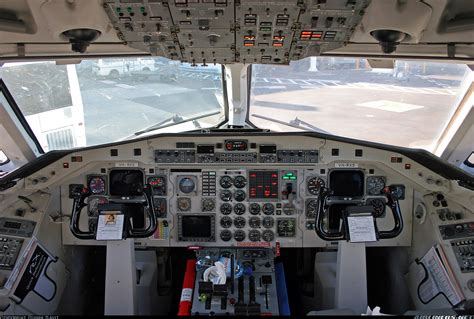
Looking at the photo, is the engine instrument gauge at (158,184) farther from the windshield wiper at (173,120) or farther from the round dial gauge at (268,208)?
the windshield wiper at (173,120)

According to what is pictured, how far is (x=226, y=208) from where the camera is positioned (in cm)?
367

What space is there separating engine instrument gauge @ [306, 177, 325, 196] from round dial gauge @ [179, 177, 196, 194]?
0.94m

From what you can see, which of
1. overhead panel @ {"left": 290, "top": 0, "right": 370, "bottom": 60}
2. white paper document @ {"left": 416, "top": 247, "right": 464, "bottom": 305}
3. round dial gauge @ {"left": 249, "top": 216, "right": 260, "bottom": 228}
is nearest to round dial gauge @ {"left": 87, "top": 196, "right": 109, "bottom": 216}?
round dial gauge @ {"left": 249, "top": 216, "right": 260, "bottom": 228}

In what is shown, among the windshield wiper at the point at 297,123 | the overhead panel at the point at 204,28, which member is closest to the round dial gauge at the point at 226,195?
the windshield wiper at the point at 297,123

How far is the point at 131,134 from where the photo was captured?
14.3 ft

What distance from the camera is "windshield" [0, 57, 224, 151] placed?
11.5 ft

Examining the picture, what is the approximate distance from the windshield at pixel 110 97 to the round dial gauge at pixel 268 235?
55.5 inches

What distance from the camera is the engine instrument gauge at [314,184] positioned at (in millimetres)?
3578

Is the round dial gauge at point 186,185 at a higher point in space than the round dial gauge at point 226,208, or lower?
higher

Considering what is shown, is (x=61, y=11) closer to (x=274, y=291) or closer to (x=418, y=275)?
(x=274, y=291)

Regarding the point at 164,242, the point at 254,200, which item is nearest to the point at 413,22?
the point at 254,200

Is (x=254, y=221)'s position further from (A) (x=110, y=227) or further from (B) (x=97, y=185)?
(A) (x=110, y=227)

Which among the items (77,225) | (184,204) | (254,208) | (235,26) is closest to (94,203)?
(184,204)

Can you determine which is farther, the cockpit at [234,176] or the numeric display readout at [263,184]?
the numeric display readout at [263,184]
